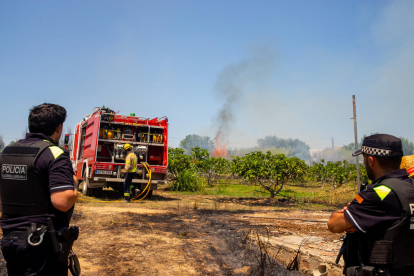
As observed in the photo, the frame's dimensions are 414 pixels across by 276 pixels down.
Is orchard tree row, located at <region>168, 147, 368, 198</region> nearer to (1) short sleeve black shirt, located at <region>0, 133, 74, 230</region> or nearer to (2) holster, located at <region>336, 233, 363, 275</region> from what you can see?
(2) holster, located at <region>336, 233, 363, 275</region>

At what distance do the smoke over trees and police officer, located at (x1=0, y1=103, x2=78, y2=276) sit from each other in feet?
542

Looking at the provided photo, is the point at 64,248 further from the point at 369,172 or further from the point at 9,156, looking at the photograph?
the point at 369,172

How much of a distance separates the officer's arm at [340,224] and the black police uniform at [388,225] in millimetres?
68

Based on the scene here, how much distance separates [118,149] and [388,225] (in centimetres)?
1000

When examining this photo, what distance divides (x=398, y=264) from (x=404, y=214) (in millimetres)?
320

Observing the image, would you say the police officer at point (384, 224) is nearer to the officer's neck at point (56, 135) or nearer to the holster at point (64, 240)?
the holster at point (64, 240)

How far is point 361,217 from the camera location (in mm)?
2162

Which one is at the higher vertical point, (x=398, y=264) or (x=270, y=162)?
(x=270, y=162)

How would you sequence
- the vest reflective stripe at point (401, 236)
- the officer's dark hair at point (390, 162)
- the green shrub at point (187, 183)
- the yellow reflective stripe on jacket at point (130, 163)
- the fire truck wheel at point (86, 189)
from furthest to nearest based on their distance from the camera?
the green shrub at point (187, 183)
the fire truck wheel at point (86, 189)
the yellow reflective stripe on jacket at point (130, 163)
the officer's dark hair at point (390, 162)
the vest reflective stripe at point (401, 236)

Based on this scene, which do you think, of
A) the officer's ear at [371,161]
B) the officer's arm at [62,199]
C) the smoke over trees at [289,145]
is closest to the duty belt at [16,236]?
the officer's arm at [62,199]

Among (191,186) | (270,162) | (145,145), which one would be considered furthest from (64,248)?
(191,186)

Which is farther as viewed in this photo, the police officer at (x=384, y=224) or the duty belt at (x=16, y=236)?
the duty belt at (x=16, y=236)

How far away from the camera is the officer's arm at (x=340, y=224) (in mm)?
2246

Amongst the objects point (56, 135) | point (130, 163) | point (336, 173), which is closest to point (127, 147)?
point (130, 163)
